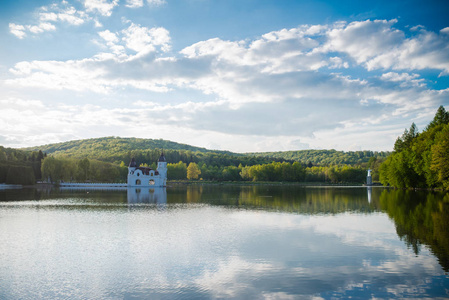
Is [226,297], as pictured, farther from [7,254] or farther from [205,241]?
[7,254]

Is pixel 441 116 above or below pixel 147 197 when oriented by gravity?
above

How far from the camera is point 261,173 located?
146 meters

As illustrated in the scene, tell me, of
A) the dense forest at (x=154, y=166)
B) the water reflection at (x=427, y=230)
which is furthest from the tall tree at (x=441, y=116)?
the dense forest at (x=154, y=166)

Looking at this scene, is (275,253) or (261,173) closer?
(275,253)

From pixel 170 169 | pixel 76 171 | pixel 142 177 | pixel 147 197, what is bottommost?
pixel 147 197

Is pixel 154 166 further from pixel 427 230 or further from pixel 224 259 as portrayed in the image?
pixel 224 259

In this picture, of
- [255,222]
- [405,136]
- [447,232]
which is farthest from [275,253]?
[405,136]

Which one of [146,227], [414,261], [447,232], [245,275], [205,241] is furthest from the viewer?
[146,227]

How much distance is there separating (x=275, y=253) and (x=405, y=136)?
87.7 m

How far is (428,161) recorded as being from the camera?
57.9m

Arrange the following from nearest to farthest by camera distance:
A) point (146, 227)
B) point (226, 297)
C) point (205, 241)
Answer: point (226, 297), point (205, 241), point (146, 227)

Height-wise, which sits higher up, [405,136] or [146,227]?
[405,136]

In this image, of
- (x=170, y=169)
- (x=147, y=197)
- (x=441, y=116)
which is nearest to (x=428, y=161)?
(x=441, y=116)

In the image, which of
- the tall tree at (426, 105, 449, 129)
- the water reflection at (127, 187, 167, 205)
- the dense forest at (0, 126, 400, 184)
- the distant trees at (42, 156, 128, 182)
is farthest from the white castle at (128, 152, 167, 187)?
the tall tree at (426, 105, 449, 129)
